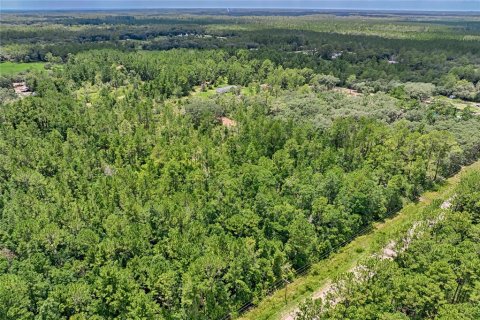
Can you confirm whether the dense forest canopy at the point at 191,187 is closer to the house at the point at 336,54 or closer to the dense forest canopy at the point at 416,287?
the dense forest canopy at the point at 416,287

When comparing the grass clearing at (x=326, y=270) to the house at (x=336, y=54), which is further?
the house at (x=336, y=54)

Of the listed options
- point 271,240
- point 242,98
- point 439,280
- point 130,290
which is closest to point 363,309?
point 439,280

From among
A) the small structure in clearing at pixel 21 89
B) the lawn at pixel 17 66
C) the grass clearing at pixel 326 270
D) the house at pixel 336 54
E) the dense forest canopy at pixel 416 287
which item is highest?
the house at pixel 336 54

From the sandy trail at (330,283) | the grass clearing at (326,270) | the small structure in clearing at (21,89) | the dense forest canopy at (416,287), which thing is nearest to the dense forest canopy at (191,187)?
the grass clearing at (326,270)

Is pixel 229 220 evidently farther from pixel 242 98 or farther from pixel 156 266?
pixel 242 98

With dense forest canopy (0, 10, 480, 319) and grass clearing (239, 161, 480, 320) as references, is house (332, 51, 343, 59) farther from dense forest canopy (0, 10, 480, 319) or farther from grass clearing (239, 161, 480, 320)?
grass clearing (239, 161, 480, 320)

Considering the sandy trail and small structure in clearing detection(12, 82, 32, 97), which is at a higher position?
small structure in clearing detection(12, 82, 32, 97)

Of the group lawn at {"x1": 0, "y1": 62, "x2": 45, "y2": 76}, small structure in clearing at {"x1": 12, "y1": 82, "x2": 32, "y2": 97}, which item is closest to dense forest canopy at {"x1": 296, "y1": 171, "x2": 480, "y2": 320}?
small structure in clearing at {"x1": 12, "y1": 82, "x2": 32, "y2": 97}

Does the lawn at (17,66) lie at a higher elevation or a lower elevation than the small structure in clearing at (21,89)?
higher

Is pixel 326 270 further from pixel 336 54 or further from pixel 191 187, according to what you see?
pixel 336 54
